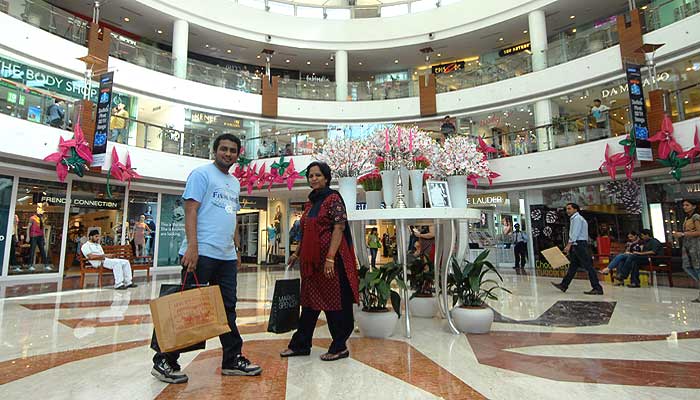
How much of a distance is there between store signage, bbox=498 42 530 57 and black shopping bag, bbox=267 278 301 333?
60.3 ft

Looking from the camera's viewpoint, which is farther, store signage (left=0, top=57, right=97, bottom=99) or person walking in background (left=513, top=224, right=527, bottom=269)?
person walking in background (left=513, top=224, right=527, bottom=269)

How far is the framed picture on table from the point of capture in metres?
3.58

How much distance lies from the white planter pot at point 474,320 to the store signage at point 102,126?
1004 centimetres

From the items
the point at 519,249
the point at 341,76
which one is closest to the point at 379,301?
the point at 519,249

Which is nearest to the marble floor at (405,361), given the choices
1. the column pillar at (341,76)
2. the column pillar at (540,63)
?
the column pillar at (540,63)

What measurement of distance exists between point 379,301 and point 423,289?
1419mm

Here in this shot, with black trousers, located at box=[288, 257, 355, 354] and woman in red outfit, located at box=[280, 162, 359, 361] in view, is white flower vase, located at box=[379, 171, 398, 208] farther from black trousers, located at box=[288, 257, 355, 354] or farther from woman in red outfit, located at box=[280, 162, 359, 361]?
black trousers, located at box=[288, 257, 355, 354]

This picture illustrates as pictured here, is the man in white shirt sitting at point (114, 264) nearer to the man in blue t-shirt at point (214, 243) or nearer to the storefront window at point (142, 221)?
the storefront window at point (142, 221)

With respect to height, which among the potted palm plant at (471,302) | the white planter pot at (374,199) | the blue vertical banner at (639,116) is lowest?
the potted palm plant at (471,302)

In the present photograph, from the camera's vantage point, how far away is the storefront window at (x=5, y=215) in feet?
31.1

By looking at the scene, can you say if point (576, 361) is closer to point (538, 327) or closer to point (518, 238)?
point (538, 327)

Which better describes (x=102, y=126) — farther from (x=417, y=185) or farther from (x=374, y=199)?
(x=417, y=185)

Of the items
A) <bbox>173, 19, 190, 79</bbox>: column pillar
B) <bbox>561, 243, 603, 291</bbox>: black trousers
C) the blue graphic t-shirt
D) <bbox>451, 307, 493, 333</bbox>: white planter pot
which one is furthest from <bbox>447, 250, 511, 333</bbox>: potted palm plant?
<bbox>173, 19, 190, 79</bbox>: column pillar

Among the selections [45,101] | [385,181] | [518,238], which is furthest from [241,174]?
[385,181]
